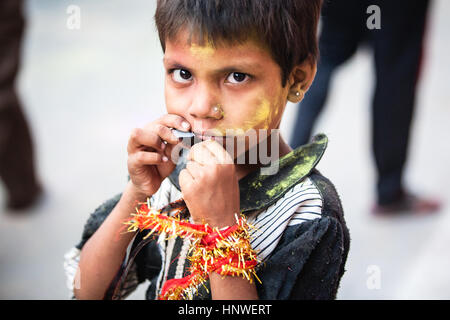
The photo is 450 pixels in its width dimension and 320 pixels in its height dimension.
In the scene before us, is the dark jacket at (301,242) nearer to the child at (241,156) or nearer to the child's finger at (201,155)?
the child at (241,156)

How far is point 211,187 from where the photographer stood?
753 mm

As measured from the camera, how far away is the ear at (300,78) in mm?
853

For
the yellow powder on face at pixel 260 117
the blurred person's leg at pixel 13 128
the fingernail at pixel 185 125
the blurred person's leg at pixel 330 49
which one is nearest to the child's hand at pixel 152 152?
the fingernail at pixel 185 125

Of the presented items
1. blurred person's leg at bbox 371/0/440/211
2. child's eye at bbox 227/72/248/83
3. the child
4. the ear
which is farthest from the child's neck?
blurred person's leg at bbox 371/0/440/211

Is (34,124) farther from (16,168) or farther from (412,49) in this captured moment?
(412,49)

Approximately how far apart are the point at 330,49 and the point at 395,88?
49cm

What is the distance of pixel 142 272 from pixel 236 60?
1.80 feet

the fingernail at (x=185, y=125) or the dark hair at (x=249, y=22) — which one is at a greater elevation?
the dark hair at (x=249, y=22)

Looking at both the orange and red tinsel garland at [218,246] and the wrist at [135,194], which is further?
the wrist at [135,194]

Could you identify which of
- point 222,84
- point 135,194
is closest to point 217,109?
point 222,84

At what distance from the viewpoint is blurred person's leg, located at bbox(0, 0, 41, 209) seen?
1.93 m

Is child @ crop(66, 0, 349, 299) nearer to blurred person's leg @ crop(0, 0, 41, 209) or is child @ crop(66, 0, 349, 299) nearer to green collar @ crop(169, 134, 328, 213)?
green collar @ crop(169, 134, 328, 213)
